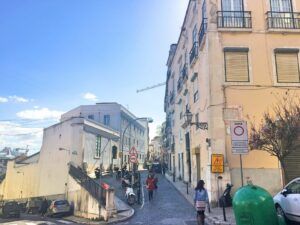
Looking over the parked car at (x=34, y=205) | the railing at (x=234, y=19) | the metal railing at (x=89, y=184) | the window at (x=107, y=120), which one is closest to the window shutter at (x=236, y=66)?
the railing at (x=234, y=19)

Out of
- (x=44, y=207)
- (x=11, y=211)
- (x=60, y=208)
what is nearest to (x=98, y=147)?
(x=44, y=207)

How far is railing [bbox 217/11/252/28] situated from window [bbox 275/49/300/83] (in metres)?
2.27

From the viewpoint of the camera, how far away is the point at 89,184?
20.2 meters

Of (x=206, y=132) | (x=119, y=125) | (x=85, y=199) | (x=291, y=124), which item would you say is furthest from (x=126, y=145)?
(x=291, y=124)

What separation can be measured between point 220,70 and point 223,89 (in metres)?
1.03

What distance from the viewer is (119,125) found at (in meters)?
46.7

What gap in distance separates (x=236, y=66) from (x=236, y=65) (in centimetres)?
6

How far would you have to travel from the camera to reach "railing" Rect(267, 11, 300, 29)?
1691 centimetres

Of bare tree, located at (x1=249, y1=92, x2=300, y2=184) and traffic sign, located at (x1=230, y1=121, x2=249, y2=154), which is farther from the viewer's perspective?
bare tree, located at (x1=249, y1=92, x2=300, y2=184)

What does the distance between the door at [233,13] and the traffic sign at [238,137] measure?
27.4ft

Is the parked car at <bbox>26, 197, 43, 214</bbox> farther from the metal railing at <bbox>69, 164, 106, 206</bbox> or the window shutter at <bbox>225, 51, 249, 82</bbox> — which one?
the window shutter at <bbox>225, 51, 249, 82</bbox>

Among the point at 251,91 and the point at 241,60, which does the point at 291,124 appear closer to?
the point at 251,91

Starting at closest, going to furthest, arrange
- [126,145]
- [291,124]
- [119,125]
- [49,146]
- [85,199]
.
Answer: [291,124] < [85,199] < [49,146] < [119,125] < [126,145]

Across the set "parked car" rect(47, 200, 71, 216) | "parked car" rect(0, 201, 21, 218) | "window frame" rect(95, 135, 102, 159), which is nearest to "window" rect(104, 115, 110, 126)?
"window frame" rect(95, 135, 102, 159)
